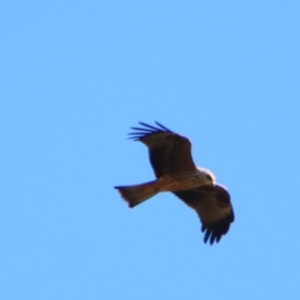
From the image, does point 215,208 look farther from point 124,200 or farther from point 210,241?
point 124,200

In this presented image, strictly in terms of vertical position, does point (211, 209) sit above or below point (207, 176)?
below

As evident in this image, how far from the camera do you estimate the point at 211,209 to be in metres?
12.5

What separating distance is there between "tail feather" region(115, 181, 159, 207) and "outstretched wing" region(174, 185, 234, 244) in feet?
3.74

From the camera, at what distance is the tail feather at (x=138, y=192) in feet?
37.6

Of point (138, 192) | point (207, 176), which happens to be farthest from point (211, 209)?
point (138, 192)

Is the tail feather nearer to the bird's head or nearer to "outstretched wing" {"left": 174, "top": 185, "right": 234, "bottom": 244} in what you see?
the bird's head

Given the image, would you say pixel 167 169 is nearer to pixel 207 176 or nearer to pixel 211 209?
pixel 207 176

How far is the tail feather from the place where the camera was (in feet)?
37.6

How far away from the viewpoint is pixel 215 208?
1251 cm

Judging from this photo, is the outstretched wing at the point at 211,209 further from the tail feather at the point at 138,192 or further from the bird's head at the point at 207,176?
the tail feather at the point at 138,192

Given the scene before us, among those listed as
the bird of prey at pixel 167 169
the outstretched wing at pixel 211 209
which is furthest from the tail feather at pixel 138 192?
the outstretched wing at pixel 211 209

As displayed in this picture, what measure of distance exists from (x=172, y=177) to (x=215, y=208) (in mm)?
1350

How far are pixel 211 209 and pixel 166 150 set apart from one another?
166 cm

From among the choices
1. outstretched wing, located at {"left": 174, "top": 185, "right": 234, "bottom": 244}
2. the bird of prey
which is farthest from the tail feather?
outstretched wing, located at {"left": 174, "top": 185, "right": 234, "bottom": 244}
